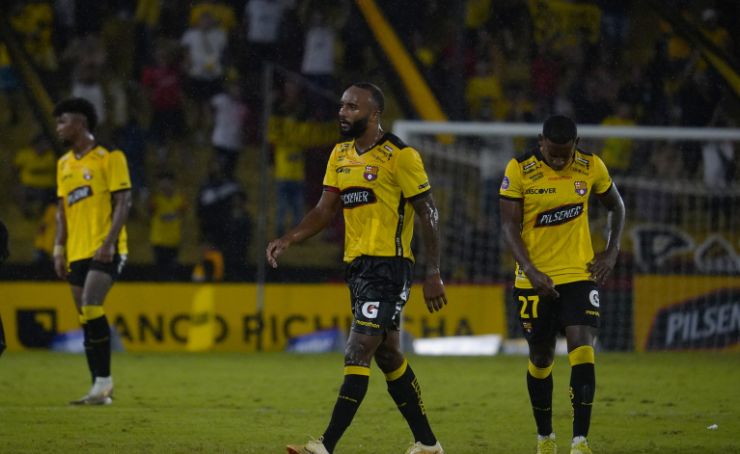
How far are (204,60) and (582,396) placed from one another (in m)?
12.4

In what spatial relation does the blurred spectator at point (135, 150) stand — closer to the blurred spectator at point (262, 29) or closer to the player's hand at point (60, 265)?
the blurred spectator at point (262, 29)

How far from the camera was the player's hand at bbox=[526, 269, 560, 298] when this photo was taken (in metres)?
7.33

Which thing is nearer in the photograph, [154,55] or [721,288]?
[721,288]

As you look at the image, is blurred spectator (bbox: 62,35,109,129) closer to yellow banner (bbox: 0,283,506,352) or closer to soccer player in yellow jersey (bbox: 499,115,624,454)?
yellow banner (bbox: 0,283,506,352)

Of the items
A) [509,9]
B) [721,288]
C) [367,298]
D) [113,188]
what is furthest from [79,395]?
[509,9]

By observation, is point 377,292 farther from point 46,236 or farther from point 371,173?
point 46,236

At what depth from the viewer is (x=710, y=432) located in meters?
8.80

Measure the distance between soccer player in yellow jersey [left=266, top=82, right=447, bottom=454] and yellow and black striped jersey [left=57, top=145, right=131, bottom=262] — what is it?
3453mm

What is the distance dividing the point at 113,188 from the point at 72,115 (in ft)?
2.24

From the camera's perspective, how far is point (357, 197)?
24.1 feet

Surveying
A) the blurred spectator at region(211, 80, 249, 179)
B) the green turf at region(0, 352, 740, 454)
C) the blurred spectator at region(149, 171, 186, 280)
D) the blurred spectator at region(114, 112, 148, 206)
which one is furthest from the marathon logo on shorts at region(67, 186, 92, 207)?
the blurred spectator at region(211, 80, 249, 179)

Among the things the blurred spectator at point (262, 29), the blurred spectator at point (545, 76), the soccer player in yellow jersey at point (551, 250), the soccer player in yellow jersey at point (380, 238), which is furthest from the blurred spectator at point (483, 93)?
the soccer player in yellow jersey at point (380, 238)

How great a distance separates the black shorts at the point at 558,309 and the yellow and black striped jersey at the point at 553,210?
0.06 meters

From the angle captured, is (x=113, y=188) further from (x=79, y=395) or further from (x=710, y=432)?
(x=710, y=432)
